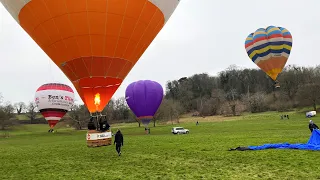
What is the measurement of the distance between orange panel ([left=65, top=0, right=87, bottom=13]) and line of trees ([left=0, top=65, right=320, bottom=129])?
32.5 m

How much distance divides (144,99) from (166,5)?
14.7m

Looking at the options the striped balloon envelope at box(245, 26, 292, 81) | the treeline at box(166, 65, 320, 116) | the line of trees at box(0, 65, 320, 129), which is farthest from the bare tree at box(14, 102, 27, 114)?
the striped balloon envelope at box(245, 26, 292, 81)

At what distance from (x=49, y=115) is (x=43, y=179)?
25.6 meters

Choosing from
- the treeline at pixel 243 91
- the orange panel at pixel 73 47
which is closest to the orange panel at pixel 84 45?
the orange panel at pixel 73 47

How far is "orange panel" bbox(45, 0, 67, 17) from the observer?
402 inches

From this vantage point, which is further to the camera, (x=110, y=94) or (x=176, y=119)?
(x=176, y=119)

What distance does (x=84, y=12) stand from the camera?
1030 cm

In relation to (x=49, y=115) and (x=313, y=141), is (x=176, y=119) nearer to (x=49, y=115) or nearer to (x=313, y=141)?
(x=49, y=115)

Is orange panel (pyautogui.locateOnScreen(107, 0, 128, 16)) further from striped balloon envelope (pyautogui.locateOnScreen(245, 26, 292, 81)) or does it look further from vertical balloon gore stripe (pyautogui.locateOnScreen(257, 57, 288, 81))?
vertical balloon gore stripe (pyautogui.locateOnScreen(257, 57, 288, 81))

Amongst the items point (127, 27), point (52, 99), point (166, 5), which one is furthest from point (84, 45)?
point (52, 99)

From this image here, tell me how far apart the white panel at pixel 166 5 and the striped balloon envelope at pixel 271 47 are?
717 inches

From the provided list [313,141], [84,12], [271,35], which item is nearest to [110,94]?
[84,12]

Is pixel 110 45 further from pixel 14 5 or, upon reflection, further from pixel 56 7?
pixel 14 5

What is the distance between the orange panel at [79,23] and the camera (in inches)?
408
